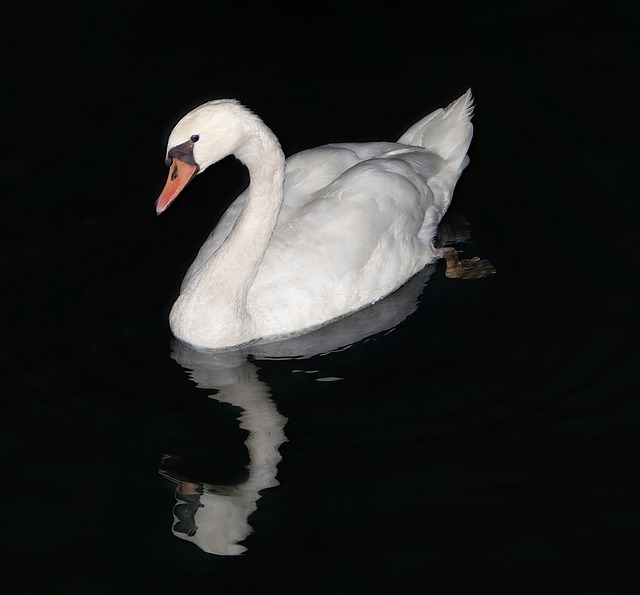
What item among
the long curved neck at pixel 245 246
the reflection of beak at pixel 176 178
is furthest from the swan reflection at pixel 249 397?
the reflection of beak at pixel 176 178

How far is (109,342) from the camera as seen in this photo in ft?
33.0

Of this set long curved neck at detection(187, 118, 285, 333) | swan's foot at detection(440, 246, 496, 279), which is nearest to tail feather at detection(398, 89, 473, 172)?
swan's foot at detection(440, 246, 496, 279)

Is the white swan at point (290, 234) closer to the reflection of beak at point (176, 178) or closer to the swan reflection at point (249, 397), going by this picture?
the reflection of beak at point (176, 178)

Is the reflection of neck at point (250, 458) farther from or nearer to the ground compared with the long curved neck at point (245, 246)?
nearer to the ground

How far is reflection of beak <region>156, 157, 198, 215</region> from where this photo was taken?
9.24 metres

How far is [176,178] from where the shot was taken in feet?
30.5

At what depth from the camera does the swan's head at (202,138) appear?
9039mm

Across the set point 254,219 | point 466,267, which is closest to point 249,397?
point 254,219

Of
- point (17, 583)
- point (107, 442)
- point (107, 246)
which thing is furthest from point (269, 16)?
point (17, 583)

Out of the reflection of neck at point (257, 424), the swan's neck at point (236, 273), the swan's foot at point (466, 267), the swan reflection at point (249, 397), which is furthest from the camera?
the swan's foot at point (466, 267)

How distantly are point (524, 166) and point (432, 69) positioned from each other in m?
1.85

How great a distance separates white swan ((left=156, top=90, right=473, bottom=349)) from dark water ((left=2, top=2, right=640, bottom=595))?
277 millimetres

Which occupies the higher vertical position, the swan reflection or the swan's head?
the swan's head

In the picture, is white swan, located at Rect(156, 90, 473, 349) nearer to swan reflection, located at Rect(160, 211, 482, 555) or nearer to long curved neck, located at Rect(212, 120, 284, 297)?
long curved neck, located at Rect(212, 120, 284, 297)
